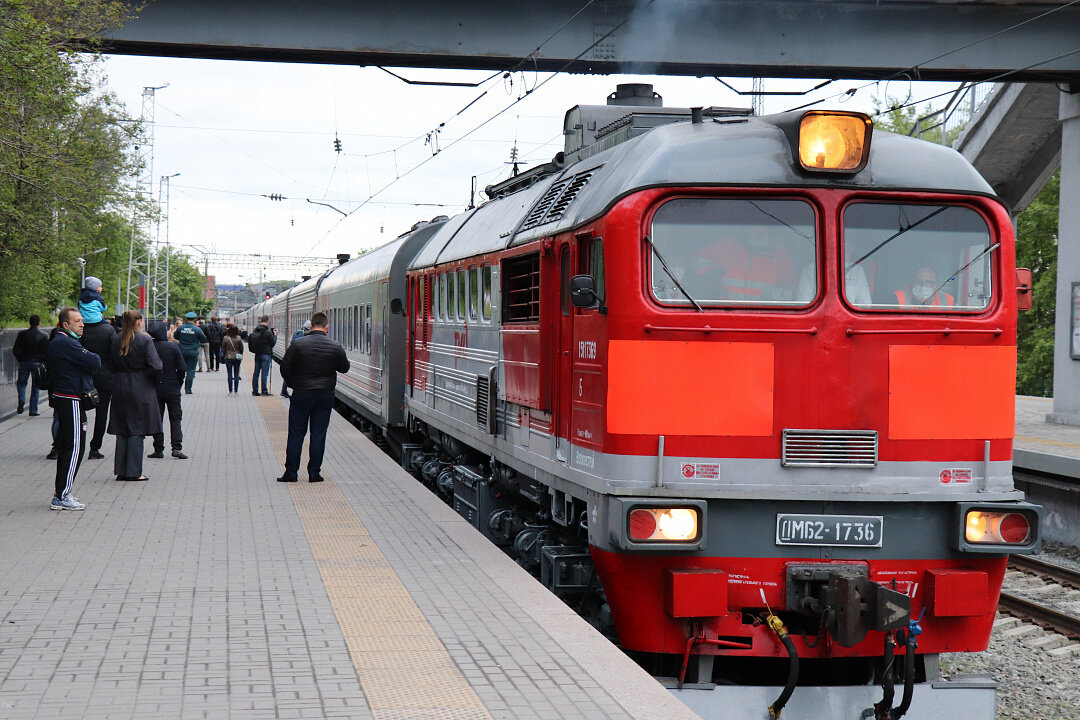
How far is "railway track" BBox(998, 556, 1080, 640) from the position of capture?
365 inches

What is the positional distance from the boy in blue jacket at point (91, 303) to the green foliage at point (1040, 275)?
36.1 metres

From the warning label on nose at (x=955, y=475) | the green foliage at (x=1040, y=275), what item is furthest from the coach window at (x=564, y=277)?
the green foliage at (x=1040, y=275)

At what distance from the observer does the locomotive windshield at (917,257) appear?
255 inches

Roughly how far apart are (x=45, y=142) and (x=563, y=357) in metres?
13.6

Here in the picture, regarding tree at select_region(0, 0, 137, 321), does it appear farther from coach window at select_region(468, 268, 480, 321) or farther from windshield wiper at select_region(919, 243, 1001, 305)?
windshield wiper at select_region(919, 243, 1001, 305)

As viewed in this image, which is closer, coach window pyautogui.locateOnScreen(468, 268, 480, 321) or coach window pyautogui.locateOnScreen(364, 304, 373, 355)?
coach window pyautogui.locateOnScreen(468, 268, 480, 321)

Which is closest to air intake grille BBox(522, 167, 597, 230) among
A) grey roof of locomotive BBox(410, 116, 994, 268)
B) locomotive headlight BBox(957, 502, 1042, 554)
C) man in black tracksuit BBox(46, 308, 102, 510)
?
grey roof of locomotive BBox(410, 116, 994, 268)

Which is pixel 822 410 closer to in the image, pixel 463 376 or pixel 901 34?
pixel 463 376

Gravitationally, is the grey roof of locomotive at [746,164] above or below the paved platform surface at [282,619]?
above

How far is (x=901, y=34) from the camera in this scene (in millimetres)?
16422

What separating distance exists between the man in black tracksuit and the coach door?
4978 mm

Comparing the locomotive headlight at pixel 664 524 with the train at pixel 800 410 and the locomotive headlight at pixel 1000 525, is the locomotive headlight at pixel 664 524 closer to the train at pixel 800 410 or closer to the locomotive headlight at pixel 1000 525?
the train at pixel 800 410

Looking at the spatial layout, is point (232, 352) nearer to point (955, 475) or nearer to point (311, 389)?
point (311, 389)

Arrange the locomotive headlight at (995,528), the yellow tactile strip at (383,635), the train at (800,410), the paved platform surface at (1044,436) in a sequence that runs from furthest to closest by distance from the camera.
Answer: the paved platform surface at (1044,436)
the locomotive headlight at (995,528)
the train at (800,410)
the yellow tactile strip at (383,635)
